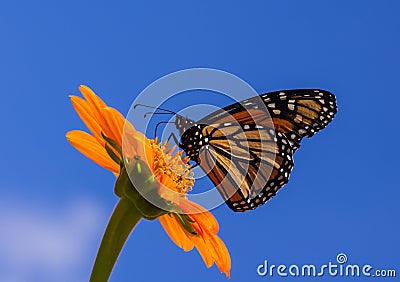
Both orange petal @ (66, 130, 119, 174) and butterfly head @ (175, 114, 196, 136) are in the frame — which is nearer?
orange petal @ (66, 130, 119, 174)

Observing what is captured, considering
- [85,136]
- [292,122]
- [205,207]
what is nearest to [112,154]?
[85,136]

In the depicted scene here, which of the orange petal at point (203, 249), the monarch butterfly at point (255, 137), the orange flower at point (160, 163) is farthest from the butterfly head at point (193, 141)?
the orange petal at point (203, 249)

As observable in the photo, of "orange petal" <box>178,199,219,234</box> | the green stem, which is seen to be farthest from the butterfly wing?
the green stem

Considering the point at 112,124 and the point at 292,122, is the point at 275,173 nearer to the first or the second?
the point at 292,122

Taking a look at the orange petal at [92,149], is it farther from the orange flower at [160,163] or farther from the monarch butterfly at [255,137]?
the monarch butterfly at [255,137]

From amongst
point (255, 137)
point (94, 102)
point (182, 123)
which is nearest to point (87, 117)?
point (94, 102)

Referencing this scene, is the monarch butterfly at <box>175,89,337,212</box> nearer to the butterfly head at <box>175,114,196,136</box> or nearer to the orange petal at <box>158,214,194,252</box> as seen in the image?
the butterfly head at <box>175,114,196,136</box>

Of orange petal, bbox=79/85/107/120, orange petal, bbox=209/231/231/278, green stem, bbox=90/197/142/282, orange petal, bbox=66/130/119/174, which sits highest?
orange petal, bbox=79/85/107/120
